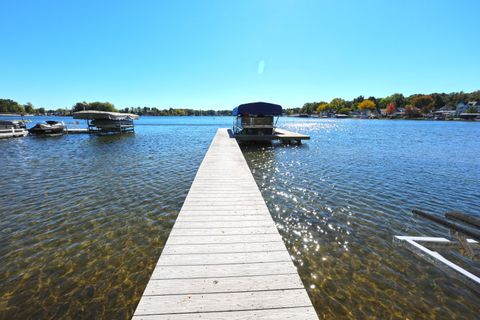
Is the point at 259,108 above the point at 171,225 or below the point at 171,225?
above

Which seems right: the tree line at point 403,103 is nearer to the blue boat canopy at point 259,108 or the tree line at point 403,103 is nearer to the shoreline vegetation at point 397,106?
the shoreline vegetation at point 397,106

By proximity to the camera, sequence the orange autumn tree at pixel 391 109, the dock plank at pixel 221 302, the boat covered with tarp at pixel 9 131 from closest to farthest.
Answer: the dock plank at pixel 221 302
the boat covered with tarp at pixel 9 131
the orange autumn tree at pixel 391 109

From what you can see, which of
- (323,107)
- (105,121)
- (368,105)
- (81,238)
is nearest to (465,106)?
(368,105)

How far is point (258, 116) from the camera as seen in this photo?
2052 centimetres

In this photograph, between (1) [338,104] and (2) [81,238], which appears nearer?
(2) [81,238]

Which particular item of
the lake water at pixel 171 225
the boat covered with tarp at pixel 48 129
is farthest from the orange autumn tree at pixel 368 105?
the boat covered with tarp at pixel 48 129

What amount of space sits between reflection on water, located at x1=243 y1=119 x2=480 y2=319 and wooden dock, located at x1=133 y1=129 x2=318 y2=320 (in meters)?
0.89

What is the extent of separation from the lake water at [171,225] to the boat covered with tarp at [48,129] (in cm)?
2123

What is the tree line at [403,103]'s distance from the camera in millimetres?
115625

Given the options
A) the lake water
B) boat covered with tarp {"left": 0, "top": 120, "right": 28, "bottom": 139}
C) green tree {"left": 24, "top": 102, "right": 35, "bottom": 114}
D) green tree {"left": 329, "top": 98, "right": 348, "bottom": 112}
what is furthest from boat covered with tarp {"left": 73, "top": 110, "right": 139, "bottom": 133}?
green tree {"left": 24, "top": 102, "right": 35, "bottom": 114}

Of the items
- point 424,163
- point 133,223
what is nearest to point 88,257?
point 133,223

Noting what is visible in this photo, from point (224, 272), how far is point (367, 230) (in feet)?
13.9

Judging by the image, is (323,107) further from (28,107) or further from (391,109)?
(28,107)


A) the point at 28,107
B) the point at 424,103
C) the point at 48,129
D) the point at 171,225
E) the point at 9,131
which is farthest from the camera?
the point at 28,107
